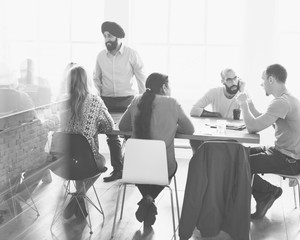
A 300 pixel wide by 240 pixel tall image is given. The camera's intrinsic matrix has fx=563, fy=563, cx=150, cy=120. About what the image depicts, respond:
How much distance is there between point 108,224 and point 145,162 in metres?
0.84

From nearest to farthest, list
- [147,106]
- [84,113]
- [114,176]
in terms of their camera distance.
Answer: [147,106], [84,113], [114,176]

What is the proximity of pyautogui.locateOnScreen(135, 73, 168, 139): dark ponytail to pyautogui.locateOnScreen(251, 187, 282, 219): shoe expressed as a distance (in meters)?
1.21

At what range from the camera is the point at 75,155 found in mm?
4238

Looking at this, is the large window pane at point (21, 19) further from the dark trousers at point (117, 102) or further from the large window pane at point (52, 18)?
the dark trousers at point (117, 102)

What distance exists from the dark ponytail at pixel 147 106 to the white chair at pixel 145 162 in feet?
1.04

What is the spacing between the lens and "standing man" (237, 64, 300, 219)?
14.3ft

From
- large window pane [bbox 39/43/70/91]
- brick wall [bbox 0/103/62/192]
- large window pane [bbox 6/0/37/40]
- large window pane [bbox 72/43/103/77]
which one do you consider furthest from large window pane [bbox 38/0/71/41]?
large window pane [bbox 72/43/103/77]

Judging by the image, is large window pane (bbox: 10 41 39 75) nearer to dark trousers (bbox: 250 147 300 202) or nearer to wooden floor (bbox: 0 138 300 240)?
wooden floor (bbox: 0 138 300 240)

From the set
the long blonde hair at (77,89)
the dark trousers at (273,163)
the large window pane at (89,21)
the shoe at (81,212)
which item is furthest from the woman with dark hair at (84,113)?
the large window pane at (89,21)

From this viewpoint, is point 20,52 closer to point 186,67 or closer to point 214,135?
point 214,135

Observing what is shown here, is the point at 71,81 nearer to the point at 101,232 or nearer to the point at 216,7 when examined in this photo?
the point at 101,232

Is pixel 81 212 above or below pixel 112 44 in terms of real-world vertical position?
below

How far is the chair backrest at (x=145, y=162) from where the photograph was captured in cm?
397

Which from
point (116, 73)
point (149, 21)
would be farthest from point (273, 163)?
point (149, 21)
